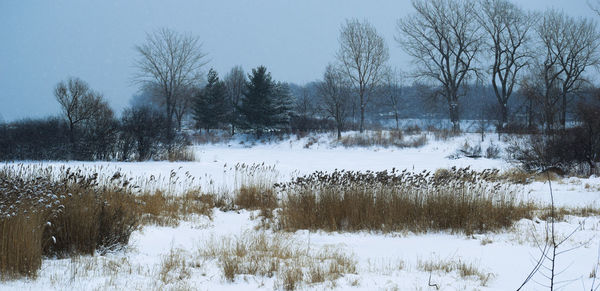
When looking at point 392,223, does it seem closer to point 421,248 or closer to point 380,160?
point 421,248

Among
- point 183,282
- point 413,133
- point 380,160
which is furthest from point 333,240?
point 413,133

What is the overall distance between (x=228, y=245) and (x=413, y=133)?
24.1m

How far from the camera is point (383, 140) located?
26.8 m

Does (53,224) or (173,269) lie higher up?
(53,224)

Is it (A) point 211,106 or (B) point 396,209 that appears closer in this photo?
(B) point 396,209

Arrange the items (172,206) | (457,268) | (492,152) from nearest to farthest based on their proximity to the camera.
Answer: (457,268), (172,206), (492,152)

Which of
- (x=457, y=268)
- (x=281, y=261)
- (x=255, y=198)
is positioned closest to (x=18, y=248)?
(x=281, y=261)

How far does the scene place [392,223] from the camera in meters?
7.11

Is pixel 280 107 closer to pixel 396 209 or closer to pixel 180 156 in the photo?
pixel 180 156

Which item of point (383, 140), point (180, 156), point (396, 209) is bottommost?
point (396, 209)

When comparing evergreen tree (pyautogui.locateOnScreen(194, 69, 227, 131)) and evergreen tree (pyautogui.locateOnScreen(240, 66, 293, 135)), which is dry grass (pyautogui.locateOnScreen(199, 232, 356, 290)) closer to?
evergreen tree (pyautogui.locateOnScreen(240, 66, 293, 135))

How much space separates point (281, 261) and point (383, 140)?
22894 mm

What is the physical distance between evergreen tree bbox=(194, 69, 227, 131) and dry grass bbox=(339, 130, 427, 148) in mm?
18703

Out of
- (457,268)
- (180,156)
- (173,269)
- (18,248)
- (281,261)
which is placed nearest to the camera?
(18,248)
